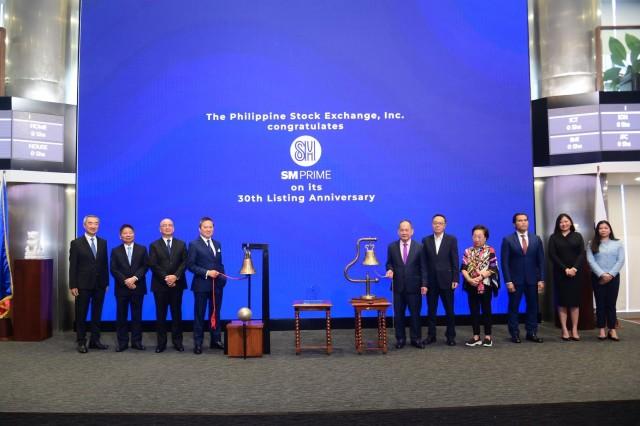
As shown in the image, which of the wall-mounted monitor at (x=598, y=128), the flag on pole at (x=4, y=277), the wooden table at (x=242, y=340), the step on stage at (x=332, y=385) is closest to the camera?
the step on stage at (x=332, y=385)

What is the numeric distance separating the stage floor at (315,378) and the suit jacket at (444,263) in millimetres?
722

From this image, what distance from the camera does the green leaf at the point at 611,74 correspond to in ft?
25.0

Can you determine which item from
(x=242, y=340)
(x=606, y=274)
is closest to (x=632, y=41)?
(x=606, y=274)

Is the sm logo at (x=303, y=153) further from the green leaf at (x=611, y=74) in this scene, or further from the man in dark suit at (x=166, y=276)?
the green leaf at (x=611, y=74)

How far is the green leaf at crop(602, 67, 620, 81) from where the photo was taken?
761 centimetres

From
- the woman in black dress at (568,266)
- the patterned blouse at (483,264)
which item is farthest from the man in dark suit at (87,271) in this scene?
the woman in black dress at (568,266)

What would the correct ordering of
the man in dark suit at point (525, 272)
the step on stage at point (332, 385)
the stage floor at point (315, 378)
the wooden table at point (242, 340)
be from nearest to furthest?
1. the step on stage at point (332, 385)
2. the stage floor at point (315, 378)
3. the wooden table at point (242, 340)
4. the man in dark suit at point (525, 272)

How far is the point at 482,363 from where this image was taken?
16.9ft

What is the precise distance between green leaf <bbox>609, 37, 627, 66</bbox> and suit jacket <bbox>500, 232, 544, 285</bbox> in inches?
124

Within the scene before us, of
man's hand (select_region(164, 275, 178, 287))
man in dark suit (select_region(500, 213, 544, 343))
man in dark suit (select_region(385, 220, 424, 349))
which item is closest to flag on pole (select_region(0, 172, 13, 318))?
man's hand (select_region(164, 275, 178, 287))

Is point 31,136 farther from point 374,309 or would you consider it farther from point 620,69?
point 620,69

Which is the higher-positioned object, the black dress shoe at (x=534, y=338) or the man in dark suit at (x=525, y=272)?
the man in dark suit at (x=525, y=272)

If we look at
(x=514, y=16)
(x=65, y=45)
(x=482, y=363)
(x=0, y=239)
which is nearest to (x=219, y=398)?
(x=482, y=363)

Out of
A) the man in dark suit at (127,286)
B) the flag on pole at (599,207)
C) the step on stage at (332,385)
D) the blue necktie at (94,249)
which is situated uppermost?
the flag on pole at (599,207)
